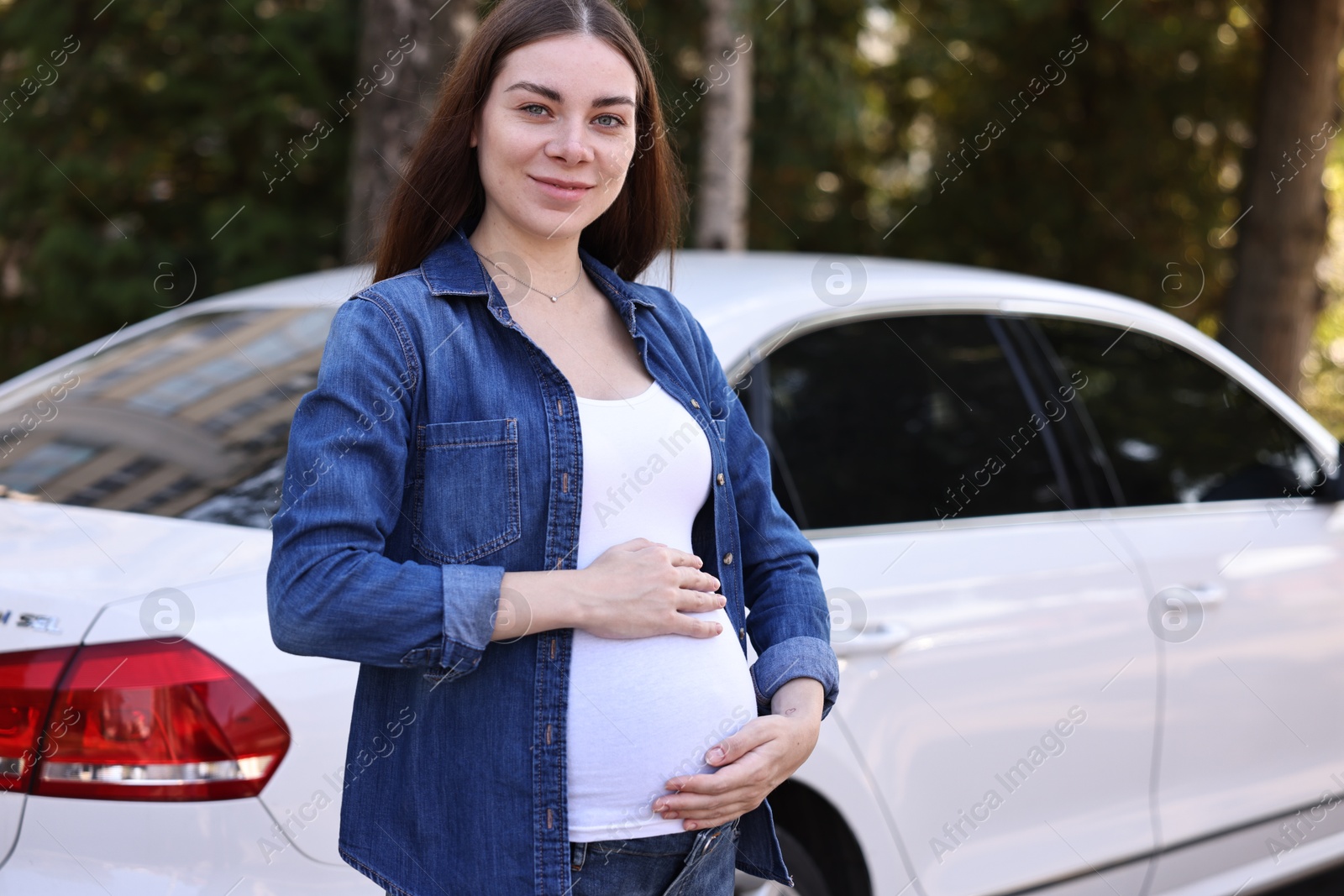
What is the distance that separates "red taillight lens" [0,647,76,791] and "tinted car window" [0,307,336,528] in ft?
1.37

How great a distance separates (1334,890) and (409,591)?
146 inches

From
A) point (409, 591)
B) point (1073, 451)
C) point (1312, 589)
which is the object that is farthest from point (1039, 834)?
point (409, 591)

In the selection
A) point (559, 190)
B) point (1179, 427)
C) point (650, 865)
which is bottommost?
point (650, 865)

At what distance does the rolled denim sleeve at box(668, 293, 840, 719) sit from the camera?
1.75 m

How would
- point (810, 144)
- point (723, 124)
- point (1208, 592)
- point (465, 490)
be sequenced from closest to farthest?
1. point (465, 490)
2. point (1208, 592)
3. point (723, 124)
4. point (810, 144)

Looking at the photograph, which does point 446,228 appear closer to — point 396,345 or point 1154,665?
point 396,345

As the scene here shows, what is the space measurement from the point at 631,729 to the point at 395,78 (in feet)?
14.7

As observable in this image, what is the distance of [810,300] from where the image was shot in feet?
8.75

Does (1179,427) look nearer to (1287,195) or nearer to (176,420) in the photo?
(176,420)

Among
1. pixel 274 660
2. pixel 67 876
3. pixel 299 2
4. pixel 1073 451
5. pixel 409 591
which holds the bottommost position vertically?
pixel 67 876

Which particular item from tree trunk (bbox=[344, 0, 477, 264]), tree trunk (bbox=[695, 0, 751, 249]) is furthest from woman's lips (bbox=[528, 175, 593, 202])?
tree trunk (bbox=[695, 0, 751, 249])

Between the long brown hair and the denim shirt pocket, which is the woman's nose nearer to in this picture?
the long brown hair

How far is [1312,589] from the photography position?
330 centimetres

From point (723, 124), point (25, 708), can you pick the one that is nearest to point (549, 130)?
point (25, 708)
